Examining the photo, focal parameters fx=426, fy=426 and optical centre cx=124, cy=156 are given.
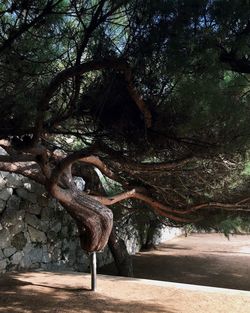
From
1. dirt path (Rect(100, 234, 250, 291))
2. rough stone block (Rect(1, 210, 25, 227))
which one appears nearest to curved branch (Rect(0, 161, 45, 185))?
rough stone block (Rect(1, 210, 25, 227))

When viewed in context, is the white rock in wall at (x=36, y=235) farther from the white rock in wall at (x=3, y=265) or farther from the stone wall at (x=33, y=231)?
the white rock in wall at (x=3, y=265)

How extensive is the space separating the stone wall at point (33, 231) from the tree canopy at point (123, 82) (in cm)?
180

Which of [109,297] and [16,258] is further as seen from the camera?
[16,258]

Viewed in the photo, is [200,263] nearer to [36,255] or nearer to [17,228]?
[36,255]

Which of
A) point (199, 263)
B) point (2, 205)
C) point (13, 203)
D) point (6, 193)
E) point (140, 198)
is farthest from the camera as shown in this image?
point (199, 263)

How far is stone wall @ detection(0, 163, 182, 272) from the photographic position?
227 inches

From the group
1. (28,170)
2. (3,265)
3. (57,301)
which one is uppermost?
(28,170)

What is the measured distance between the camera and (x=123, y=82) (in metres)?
2.90

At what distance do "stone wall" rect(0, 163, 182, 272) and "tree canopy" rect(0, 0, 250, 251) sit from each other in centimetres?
180

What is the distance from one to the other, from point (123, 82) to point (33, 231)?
393 centimetres

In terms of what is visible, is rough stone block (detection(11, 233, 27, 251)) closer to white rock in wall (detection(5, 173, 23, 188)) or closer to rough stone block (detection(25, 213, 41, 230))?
rough stone block (detection(25, 213, 41, 230))

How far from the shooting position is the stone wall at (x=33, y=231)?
576cm

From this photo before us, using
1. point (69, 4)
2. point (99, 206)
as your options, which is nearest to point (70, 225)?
point (99, 206)

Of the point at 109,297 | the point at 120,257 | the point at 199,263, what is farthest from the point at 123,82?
the point at 199,263
